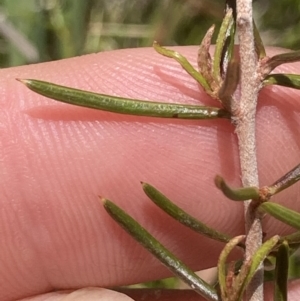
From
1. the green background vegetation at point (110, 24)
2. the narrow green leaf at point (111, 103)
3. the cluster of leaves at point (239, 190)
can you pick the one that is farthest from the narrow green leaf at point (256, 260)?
the green background vegetation at point (110, 24)

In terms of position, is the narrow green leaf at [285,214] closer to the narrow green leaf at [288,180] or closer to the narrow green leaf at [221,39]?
the narrow green leaf at [288,180]

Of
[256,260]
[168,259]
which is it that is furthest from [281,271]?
[168,259]

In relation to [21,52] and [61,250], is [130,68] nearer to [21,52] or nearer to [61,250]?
[61,250]

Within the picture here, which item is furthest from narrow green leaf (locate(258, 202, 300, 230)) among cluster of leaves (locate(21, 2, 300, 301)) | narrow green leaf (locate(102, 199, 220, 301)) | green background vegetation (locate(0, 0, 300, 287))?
green background vegetation (locate(0, 0, 300, 287))

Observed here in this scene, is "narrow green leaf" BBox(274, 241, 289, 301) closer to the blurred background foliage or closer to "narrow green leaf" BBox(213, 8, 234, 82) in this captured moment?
"narrow green leaf" BBox(213, 8, 234, 82)

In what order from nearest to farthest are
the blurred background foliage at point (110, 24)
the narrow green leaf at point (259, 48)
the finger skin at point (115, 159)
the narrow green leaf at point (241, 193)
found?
the narrow green leaf at point (241, 193)
the narrow green leaf at point (259, 48)
the finger skin at point (115, 159)
the blurred background foliage at point (110, 24)

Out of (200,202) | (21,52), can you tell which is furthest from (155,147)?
(21,52)

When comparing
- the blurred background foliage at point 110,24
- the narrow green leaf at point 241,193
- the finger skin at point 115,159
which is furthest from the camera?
the blurred background foliage at point 110,24
